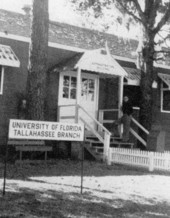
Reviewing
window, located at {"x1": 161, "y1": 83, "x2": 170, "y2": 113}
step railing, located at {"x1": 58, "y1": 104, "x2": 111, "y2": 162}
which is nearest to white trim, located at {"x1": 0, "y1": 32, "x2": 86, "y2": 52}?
step railing, located at {"x1": 58, "y1": 104, "x2": 111, "y2": 162}

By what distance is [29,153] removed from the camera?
47.5ft

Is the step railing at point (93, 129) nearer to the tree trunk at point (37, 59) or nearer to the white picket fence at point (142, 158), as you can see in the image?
the white picket fence at point (142, 158)

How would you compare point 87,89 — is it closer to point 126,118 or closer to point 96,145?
point 126,118

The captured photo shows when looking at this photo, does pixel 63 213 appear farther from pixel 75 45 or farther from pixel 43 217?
pixel 75 45

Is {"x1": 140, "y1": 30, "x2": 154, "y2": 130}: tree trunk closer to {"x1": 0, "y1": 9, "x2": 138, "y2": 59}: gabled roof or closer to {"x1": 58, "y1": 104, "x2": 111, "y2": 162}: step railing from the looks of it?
{"x1": 58, "y1": 104, "x2": 111, "y2": 162}: step railing

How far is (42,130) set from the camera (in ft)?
28.9

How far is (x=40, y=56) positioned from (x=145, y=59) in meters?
5.95

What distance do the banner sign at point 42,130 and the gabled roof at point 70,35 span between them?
8824 mm

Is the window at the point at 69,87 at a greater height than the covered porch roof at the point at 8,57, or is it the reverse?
the covered porch roof at the point at 8,57

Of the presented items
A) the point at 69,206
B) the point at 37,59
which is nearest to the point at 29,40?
the point at 37,59

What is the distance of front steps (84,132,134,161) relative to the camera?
54.1ft

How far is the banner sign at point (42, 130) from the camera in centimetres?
842

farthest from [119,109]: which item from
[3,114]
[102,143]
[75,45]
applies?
[3,114]

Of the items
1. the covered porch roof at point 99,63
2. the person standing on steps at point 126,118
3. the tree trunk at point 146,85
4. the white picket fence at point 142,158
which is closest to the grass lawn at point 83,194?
the white picket fence at point 142,158
